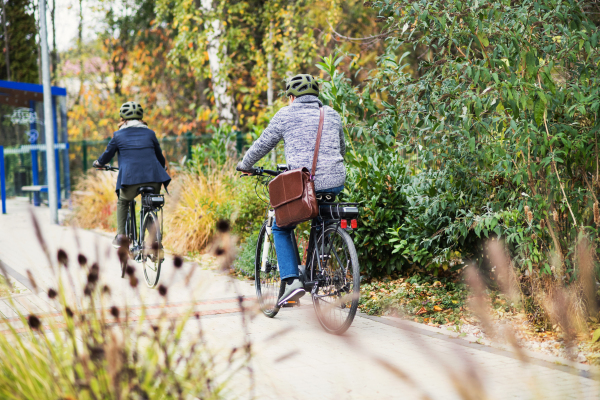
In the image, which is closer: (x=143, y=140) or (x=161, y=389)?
(x=161, y=389)

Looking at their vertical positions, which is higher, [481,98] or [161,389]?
[481,98]

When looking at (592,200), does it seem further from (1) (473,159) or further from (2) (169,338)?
(2) (169,338)

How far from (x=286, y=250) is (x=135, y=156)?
2.83m

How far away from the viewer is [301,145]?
200 inches

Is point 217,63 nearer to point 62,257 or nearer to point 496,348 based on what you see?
point 496,348

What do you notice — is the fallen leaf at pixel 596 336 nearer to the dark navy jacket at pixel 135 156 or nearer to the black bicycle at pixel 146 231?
the black bicycle at pixel 146 231

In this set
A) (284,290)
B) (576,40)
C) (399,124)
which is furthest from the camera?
(399,124)

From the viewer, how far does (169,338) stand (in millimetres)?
2703

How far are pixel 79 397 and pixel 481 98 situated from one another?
12.1 feet

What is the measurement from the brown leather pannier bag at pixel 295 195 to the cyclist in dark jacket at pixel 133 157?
2.58 m

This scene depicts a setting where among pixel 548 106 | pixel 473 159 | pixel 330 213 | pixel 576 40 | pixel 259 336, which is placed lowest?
pixel 259 336

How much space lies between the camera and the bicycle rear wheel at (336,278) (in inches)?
186

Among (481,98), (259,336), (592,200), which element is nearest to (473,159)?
(481,98)

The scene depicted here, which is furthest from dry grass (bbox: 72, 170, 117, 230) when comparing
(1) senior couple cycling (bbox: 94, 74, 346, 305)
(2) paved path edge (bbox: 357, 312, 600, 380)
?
(2) paved path edge (bbox: 357, 312, 600, 380)
